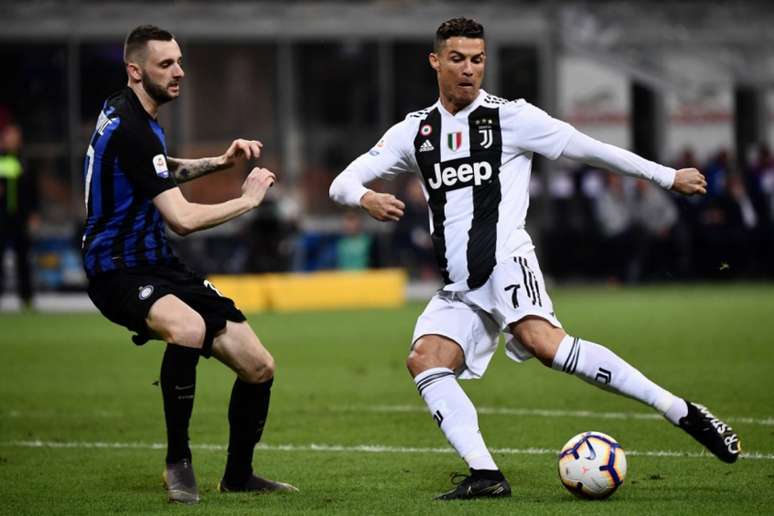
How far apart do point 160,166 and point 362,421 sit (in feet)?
10.9

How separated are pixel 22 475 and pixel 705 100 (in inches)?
896

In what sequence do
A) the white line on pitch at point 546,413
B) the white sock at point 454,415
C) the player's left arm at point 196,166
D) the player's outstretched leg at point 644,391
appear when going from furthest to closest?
the white line on pitch at point 546,413
the player's left arm at point 196,166
the white sock at point 454,415
the player's outstretched leg at point 644,391

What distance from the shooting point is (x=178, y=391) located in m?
6.77

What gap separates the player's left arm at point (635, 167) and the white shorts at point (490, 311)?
1.87ft

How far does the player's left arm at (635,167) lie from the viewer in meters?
6.65

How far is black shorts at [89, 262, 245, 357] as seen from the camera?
22.2 ft

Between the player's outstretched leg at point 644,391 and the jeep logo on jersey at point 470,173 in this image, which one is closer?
the player's outstretched leg at point 644,391

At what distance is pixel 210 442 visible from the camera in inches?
351

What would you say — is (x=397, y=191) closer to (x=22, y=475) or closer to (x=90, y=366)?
(x=90, y=366)

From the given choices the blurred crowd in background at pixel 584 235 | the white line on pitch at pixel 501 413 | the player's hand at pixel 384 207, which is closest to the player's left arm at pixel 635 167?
the player's hand at pixel 384 207

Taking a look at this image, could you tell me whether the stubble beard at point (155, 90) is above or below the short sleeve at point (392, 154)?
above

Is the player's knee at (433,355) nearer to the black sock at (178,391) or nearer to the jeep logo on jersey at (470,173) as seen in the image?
the jeep logo on jersey at (470,173)

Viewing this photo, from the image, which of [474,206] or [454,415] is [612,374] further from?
[474,206]

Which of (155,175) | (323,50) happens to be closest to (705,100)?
(323,50)
